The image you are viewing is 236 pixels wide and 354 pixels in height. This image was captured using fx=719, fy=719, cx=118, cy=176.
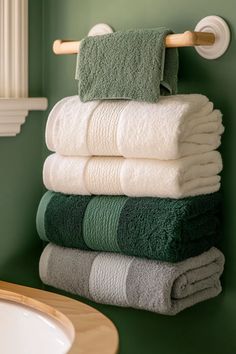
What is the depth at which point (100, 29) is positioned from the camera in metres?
1.86

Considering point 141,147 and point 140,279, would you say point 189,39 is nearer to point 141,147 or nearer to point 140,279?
point 141,147

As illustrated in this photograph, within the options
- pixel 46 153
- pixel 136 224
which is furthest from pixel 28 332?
pixel 46 153

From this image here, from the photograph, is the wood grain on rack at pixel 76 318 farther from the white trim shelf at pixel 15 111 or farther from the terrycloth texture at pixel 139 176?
the white trim shelf at pixel 15 111

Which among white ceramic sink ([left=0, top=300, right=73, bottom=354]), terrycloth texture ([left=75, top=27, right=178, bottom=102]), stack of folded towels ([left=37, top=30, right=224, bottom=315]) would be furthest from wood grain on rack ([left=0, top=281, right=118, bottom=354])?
terrycloth texture ([left=75, top=27, right=178, bottom=102])

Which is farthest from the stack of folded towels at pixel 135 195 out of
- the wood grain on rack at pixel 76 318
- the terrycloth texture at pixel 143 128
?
the wood grain on rack at pixel 76 318

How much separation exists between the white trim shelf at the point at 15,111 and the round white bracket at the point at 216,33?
516 millimetres

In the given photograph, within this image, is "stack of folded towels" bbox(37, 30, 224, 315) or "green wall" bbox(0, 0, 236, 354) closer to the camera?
"stack of folded towels" bbox(37, 30, 224, 315)

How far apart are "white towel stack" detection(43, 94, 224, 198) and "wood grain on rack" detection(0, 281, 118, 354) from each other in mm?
Result: 276

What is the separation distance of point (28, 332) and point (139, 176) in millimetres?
429

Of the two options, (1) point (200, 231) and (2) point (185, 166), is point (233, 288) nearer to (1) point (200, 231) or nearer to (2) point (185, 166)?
(1) point (200, 231)

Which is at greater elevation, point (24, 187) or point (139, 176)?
point (139, 176)

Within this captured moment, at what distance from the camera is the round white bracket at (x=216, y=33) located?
163 cm

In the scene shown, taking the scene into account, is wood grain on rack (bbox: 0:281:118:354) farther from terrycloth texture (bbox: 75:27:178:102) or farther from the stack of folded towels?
terrycloth texture (bbox: 75:27:178:102)

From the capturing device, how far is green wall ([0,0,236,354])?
167 centimetres
